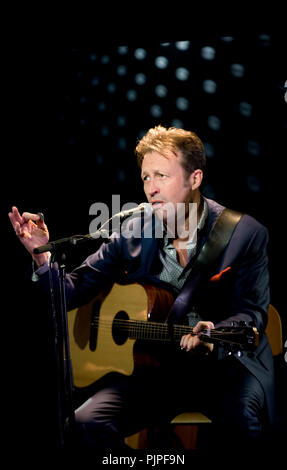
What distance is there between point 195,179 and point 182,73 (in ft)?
2.75

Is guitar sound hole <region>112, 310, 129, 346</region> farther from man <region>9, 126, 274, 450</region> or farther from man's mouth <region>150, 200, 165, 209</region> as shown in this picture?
man's mouth <region>150, 200, 165, 209</region>

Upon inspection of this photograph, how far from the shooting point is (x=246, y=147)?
2797 mm

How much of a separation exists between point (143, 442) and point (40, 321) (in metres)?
1.20

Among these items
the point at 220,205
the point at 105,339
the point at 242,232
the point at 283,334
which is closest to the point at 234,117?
the point at 220,205

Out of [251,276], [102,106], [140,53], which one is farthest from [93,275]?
[140,53]

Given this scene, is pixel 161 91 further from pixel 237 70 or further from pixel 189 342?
pixel 189 342

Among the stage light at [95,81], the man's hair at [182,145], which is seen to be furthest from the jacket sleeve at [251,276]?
the stage light at [95,81]

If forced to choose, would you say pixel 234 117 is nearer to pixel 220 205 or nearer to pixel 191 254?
pixel 220 205

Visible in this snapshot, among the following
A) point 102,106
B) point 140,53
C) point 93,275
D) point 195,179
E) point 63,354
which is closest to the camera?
point 63,354

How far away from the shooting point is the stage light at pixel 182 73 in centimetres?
294

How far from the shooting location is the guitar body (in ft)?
8.28

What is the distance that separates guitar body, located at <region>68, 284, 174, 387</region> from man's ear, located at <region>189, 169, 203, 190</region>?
706 millimetres

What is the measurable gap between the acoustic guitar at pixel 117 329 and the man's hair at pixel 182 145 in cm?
83

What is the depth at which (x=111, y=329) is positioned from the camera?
2.62 m
